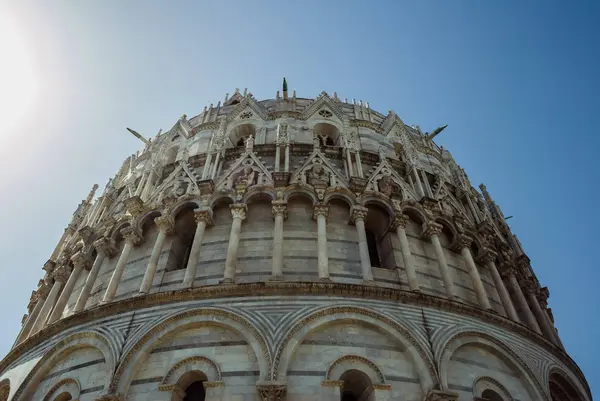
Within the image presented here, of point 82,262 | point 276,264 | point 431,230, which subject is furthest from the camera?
point 82,262

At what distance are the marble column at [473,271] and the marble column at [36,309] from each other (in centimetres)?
1378

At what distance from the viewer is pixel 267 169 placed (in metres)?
15.3

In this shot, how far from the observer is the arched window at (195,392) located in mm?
10305

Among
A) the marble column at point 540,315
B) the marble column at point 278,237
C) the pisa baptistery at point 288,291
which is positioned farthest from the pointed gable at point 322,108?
the marble column at point 540,315

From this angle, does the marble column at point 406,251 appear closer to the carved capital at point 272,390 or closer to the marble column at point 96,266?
the carved capital at point 272,390

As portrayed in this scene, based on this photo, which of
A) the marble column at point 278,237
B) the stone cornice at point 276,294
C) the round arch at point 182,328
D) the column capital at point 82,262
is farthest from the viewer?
the column capital at point 82,262

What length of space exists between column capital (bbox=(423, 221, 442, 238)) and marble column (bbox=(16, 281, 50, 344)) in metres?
12.8

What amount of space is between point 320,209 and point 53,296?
30.3ft

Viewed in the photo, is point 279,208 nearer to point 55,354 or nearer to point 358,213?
point 358,213

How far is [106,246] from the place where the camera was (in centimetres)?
1473

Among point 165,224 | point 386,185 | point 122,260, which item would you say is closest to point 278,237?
point 165,224

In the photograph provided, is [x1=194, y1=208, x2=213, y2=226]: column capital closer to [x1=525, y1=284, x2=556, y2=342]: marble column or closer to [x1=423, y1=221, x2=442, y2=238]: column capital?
[x1=423, y1=221, x2=442, y2=238]: column capital

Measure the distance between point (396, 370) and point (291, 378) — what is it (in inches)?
91.8

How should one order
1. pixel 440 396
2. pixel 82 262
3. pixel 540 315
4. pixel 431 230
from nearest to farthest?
pixel 440 396, pixel 431 230, pixel 82 262, pixel 540 315
